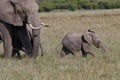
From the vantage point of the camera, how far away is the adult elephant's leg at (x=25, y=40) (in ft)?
39.9

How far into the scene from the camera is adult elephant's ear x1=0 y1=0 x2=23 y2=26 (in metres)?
11.7

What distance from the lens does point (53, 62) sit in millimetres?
10266

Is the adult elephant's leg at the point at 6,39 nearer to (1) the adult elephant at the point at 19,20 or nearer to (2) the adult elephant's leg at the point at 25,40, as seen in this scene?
(1) the adult elephant at the point at 19,20

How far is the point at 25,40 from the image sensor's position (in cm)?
1223

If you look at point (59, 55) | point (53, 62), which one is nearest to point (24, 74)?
point (53, 62)

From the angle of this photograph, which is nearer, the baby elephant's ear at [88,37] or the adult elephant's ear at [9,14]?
the adult elephant's ear at [9,14]

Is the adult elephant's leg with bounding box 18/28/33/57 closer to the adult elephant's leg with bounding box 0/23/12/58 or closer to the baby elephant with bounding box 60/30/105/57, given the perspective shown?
the adult elephant's leg with bounding box 0/23/12/58

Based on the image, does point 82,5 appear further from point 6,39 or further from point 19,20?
point 19,20

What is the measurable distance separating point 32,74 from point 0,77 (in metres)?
0.75

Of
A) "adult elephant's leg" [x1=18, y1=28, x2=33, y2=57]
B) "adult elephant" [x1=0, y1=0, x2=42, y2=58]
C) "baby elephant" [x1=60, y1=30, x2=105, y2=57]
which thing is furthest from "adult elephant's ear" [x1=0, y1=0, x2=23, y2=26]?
"baby elephant" [x1=60, y1=30, x2=105, y2=57]

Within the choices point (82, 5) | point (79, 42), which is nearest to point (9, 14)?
point (79, 42)

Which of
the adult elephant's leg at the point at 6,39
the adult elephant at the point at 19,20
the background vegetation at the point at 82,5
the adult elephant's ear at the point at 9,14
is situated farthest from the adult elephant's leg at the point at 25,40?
the background vegetation at the point at 82,5

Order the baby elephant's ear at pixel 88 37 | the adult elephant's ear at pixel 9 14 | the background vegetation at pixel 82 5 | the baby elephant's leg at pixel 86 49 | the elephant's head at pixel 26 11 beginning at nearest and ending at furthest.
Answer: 1. the elephant's head at pixel 26 11
2. the adult elephant's ear at pixel 9 14
3. the baby elephant's leg at pixel 86 49
4. the baby elephant's ear at pixel 88 37
5. the background vegetation at pixel 82 5

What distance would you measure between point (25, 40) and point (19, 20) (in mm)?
785
